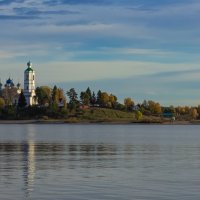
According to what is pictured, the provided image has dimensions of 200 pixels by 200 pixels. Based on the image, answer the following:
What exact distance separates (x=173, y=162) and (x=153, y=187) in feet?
55.1

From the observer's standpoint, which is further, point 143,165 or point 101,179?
point 143,165

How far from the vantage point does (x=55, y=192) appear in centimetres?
3444

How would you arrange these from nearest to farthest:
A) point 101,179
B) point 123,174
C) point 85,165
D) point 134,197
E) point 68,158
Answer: point 134,197 < point 101,179 < point 123,174 < point 85,165 < point 68,158

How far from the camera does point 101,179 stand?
131 feet

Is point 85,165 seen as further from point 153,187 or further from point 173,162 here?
point 153,187

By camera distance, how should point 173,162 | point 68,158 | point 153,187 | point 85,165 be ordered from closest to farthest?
point 153,187 < point 85,165 < point 173,162 < point 68,158

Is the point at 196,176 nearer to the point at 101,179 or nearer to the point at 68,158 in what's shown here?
the point at 101,179

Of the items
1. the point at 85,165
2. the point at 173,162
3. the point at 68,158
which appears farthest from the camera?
the point at 68,158

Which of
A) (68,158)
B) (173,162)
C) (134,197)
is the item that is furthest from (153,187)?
(68,158)

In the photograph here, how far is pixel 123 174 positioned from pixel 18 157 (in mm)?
17045

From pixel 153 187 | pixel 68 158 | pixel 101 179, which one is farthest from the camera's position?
pixel 68 158

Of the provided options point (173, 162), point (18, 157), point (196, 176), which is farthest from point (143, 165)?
point (18, 157)

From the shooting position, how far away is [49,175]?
42.0m

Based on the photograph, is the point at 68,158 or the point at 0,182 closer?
the point at 0,182
